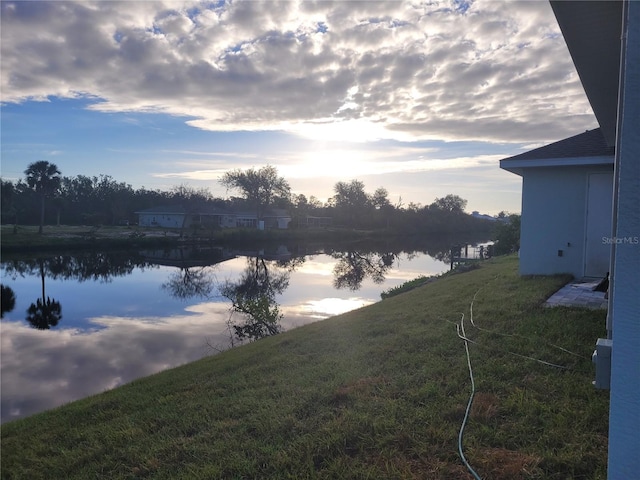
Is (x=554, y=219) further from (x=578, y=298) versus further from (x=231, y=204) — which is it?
(x=231, y=204)

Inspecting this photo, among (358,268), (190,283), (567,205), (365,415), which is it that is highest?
(567,205)

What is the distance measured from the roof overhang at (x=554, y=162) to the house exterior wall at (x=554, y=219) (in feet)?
0.87

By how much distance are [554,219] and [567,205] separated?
361mm

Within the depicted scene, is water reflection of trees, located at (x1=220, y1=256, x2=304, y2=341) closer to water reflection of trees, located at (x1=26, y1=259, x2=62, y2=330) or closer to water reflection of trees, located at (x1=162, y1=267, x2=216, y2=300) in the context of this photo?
water reflection of trees, located at (x1=162, y1=267, x2=216, y2=300)

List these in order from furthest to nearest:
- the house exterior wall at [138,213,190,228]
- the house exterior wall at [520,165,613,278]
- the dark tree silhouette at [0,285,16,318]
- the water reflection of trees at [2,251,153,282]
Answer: the house exterior wall at [138,213,190,228] → the water reflection of trees at [2,251,153,282] → the dark tree silhouette at [0,285,16,318] → the house exterior wall at [520,165,613,278]

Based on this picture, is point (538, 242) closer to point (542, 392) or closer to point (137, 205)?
point (542, 392)

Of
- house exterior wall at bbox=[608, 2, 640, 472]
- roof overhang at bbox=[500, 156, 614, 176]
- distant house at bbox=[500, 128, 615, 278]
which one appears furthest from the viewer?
distant house at bbox=[500, 128, 615, 278]

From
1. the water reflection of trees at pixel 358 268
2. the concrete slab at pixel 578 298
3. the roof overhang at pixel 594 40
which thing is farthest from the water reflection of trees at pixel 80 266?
the roof overhang at pixel 594 40

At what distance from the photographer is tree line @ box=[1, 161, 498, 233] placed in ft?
175

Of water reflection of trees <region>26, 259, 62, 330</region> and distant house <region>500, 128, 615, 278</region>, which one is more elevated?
distant house <region>500, 128, 615, 278</region>

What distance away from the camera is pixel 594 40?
10.7ft

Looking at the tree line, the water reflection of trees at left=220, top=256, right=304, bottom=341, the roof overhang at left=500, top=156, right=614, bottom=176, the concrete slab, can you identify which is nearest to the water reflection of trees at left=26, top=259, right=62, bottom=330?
the water reflection of trees at left=220, top=256, right=304, bottom=341

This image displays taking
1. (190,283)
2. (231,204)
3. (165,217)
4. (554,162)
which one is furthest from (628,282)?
(231,204)

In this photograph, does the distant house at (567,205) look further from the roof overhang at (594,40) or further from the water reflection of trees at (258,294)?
the water reflection of trees at (258,294)
